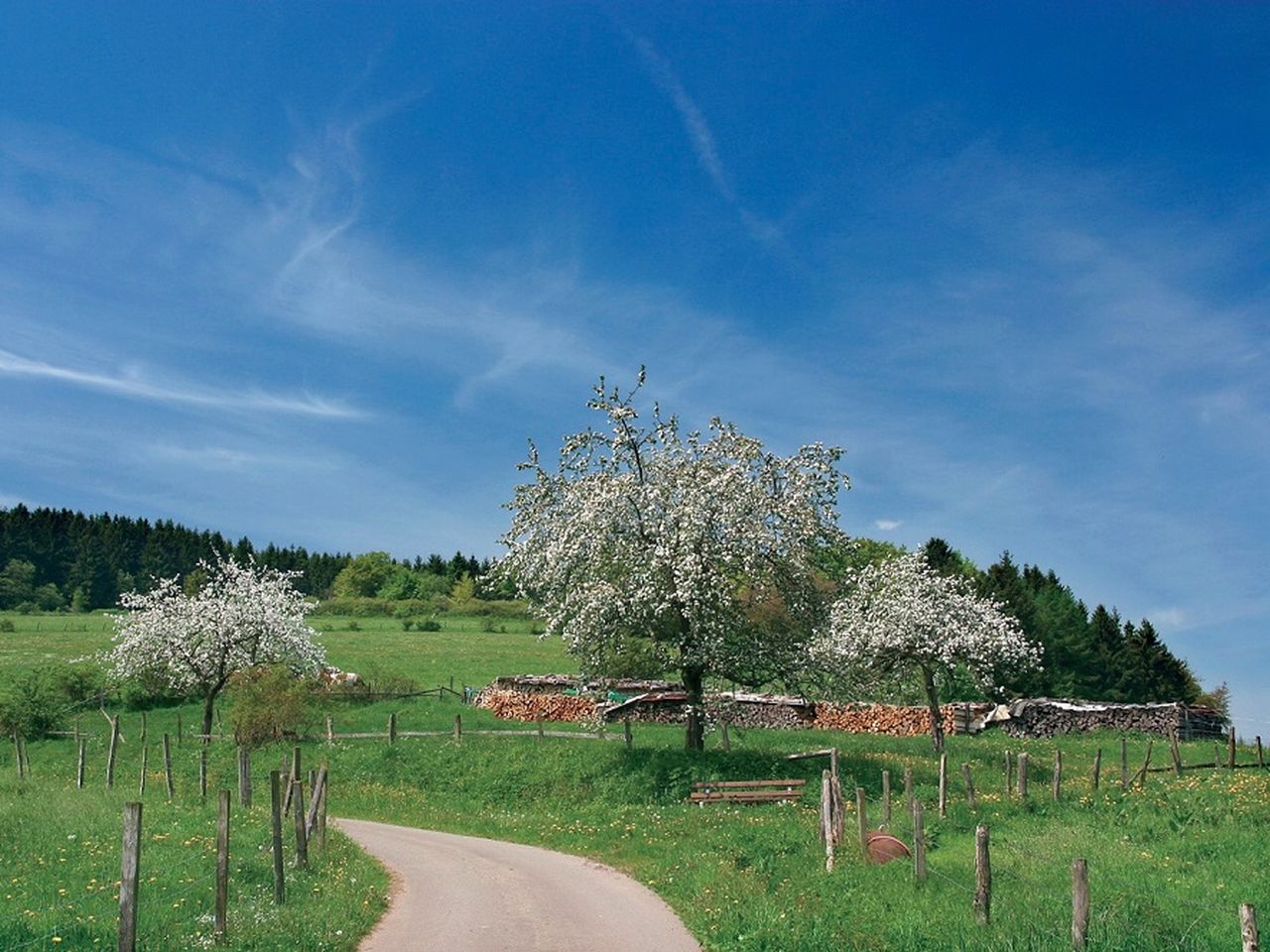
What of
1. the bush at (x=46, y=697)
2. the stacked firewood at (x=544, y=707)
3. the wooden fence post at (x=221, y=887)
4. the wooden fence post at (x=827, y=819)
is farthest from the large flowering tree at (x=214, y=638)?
the wooden fence post at (x=221, y=887)

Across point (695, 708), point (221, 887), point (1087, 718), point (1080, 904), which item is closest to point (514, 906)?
point (221, 887)

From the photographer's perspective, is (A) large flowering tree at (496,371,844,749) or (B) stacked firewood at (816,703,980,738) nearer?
(A) large flowering tree at (496,371,844,749)

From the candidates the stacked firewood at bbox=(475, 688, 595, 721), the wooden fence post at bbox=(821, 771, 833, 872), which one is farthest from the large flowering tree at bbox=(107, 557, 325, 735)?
the wooden fence post at bbox=(821, 771, 833, 872)

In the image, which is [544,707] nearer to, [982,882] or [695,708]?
[695,708]

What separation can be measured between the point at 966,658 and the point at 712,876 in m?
32.7

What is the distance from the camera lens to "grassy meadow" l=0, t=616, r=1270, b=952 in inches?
684

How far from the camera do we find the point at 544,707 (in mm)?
66062

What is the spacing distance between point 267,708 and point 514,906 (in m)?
33.7

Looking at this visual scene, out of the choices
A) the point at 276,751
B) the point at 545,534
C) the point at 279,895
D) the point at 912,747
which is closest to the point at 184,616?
the point at 276,751

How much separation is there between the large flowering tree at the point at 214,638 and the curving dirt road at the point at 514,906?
104ft

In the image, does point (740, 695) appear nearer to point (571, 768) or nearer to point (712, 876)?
point (571, 768)

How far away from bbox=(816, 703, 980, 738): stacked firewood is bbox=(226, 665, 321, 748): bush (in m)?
29.2

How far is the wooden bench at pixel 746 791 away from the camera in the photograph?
34469 mm

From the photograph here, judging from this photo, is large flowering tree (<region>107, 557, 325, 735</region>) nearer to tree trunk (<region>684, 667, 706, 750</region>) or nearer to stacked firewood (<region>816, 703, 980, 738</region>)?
tree trunk (<region>684, 667, 706, 750</region>)
